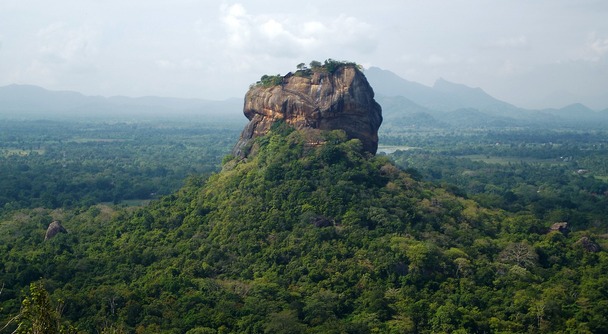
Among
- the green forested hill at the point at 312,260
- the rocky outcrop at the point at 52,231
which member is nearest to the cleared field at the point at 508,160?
the green forested hill at the point at 312,260

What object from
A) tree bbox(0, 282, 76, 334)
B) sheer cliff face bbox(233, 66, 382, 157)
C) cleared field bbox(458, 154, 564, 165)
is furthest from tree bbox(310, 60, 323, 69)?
cleared field bbox(458, 154, 564, 165)

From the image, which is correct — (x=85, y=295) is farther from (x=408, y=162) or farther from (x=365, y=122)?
(x=408, y=162)

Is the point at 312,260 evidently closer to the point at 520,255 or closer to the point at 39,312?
the point at 520,255

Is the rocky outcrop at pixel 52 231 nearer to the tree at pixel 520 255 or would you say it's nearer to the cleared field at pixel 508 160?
the tree at pixel 520 255

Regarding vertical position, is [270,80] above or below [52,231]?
above

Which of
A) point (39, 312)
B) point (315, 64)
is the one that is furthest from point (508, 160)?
point (39, 312)

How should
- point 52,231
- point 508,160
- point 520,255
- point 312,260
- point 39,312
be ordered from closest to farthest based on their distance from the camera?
point 39,312 → point 312,260 → point 520,255 → point 52,231 → point 508,160
